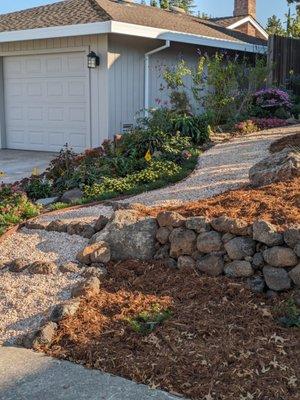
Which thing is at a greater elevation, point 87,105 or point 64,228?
point 87,105

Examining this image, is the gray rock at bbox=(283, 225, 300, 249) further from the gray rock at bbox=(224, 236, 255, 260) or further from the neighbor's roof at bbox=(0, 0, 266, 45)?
the neighbor's roof at bbox=(0, 0, 266, 45)

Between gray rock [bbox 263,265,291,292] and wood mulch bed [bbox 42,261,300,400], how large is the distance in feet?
0.24

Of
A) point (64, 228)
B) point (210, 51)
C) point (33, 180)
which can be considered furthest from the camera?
point (210, 51)

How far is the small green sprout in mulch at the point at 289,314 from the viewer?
3.41m

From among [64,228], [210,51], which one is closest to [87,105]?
[210,51]

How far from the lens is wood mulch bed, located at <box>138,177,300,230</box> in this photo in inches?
169

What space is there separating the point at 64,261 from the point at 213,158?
4275 mm

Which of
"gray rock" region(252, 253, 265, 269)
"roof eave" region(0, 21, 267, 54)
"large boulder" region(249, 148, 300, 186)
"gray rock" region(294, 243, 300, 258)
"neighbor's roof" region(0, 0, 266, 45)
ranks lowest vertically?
"gray rock" region(252, 253, 265, 269)

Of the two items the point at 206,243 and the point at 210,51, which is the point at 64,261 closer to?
the point at 206,243

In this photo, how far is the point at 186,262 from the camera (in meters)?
4.26

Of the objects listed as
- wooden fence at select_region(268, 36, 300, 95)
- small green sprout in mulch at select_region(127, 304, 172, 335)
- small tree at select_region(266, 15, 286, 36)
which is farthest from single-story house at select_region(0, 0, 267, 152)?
small tree at select_region(266, 15, 286, 36)

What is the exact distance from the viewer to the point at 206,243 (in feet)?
13.7

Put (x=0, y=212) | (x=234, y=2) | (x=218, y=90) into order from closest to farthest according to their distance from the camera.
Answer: (x=0, y=212), (x=218, y=90), (x=234, y=2)

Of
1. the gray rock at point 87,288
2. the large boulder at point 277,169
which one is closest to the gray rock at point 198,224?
the gray rock at point 87,288
